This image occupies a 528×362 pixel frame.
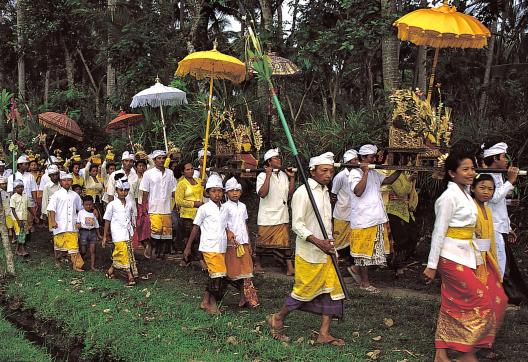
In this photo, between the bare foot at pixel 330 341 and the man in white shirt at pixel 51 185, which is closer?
the bare foot at pixel 330 341

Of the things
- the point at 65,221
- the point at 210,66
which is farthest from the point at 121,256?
the point at 210,66

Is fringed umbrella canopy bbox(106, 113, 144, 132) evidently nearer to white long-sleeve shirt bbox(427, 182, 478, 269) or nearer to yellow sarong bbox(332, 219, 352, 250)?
yellow sarong bbox(332, 219, 352, 250)

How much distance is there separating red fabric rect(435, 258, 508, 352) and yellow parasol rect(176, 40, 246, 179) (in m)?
4.18

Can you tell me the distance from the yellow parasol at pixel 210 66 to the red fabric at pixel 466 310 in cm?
418

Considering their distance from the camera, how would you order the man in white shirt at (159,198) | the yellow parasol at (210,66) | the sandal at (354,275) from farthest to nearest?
the man in white shirt at (159,198)
the yellow parasol at (210,66)
the sandal at (354,275)

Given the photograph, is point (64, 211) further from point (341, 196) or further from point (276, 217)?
point (341, 196)

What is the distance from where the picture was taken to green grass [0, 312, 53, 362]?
5451 mm

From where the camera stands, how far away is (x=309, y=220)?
5.46 meters

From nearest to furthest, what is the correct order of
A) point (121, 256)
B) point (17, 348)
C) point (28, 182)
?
point (17, 348) < point (121, 256) < point (28, 182)

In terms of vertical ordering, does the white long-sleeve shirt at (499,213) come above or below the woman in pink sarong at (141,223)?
above

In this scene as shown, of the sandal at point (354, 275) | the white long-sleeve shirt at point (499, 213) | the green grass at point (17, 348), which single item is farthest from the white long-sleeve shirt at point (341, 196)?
the green grass at point (17, 348)

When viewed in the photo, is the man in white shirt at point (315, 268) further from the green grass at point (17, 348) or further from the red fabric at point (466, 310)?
the green grass at point (17, 348)

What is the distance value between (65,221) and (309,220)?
506 cm

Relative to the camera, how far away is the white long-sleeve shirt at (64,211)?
9.03 meters
